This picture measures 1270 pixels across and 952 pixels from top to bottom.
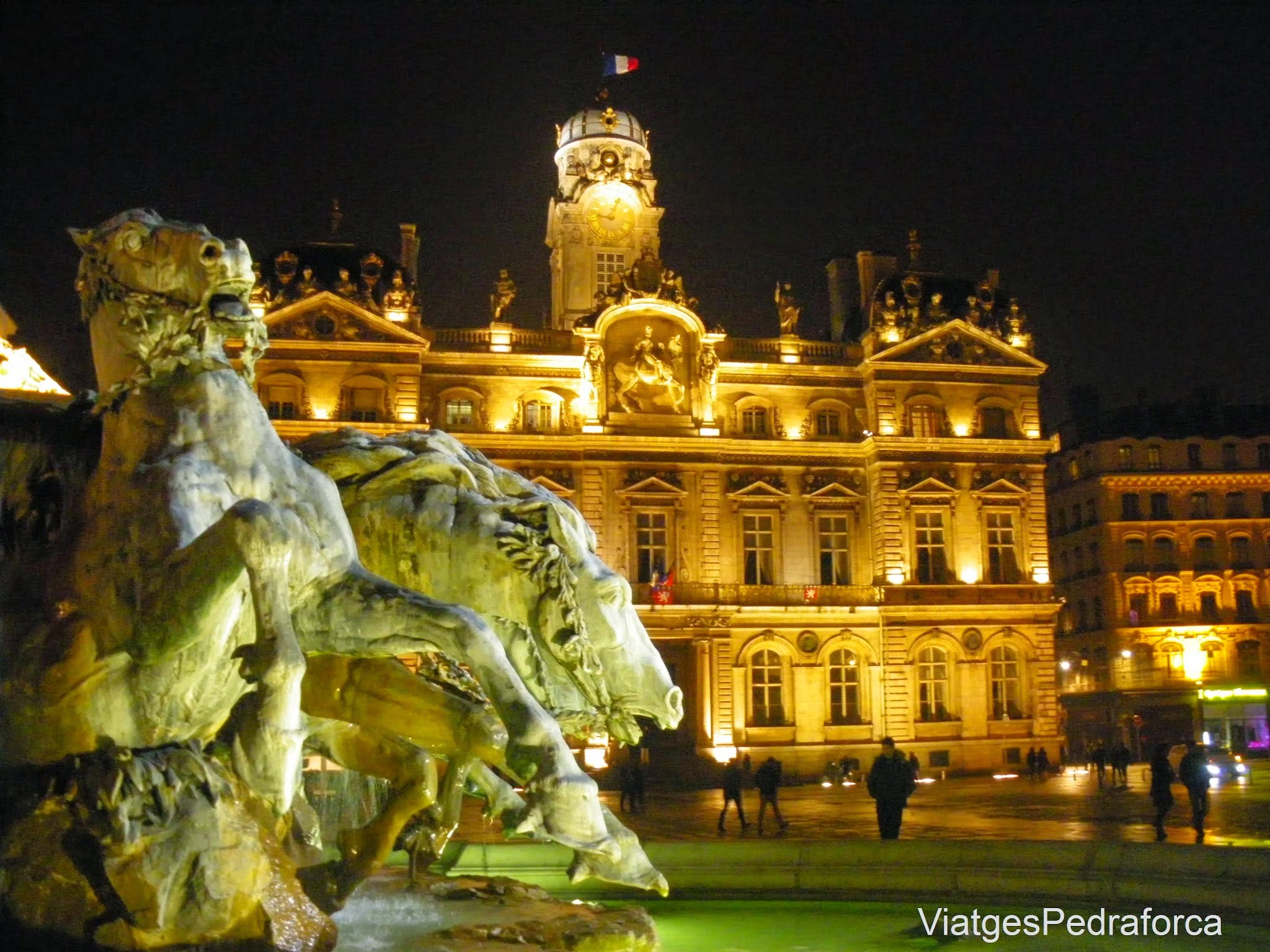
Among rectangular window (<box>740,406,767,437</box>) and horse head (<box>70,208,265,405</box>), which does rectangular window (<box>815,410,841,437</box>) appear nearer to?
rectangular window (<box>740,406,767,437</box>)

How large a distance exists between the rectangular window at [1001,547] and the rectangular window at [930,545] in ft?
5.06

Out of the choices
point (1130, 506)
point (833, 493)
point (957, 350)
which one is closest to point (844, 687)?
point (833, 493)

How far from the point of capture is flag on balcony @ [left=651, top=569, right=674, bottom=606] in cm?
3759

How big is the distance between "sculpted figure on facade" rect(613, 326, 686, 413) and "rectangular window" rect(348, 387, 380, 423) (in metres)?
7.22

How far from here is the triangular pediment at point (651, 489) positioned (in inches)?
1528

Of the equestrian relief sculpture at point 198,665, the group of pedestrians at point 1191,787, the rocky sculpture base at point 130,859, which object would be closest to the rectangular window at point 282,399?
the group of pedestrians at point 1191,787

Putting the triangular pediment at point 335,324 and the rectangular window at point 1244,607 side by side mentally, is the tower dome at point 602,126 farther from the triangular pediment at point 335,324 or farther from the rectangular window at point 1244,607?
the rectangular window at point 1244,607

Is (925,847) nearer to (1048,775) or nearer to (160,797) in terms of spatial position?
(160,797)

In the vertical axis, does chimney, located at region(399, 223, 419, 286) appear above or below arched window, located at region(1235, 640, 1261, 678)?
above

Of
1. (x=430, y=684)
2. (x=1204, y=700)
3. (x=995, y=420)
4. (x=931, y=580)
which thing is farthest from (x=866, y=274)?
(x=430, y=684)

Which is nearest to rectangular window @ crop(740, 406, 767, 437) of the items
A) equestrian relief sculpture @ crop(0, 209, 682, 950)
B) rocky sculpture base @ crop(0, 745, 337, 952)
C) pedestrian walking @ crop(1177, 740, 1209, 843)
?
pedestrian walking @ crop(1177, 740, 1209, 843)

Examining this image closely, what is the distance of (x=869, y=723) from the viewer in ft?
Answer: 128

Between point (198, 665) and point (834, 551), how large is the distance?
35.9 metres

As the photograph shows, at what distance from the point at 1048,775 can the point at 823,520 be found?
10.1 meters
